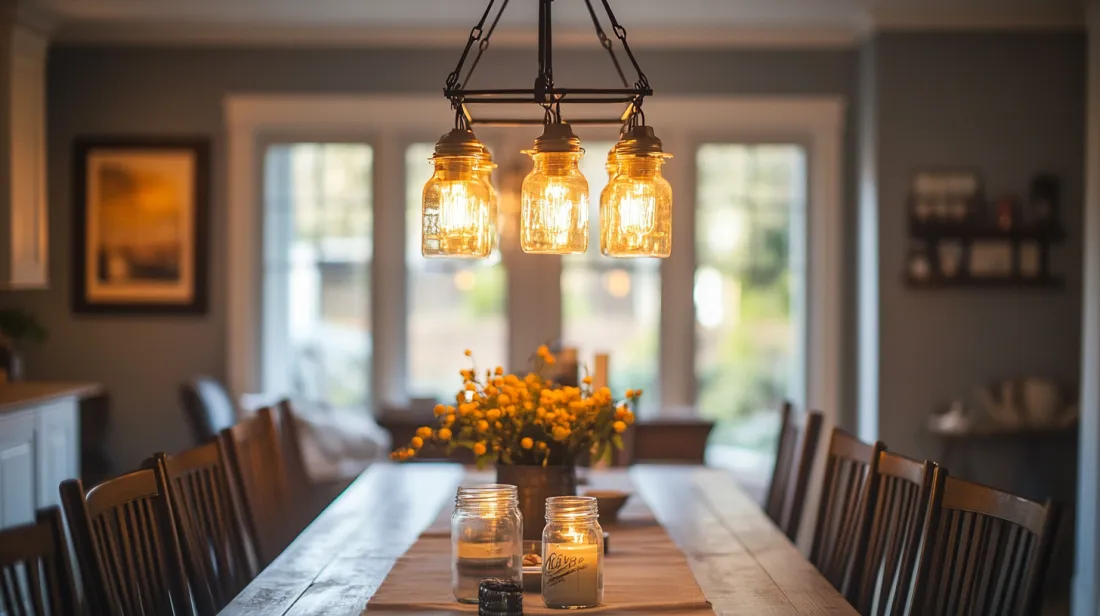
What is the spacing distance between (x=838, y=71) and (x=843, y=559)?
3.46 m

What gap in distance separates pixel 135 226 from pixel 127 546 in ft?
12.2

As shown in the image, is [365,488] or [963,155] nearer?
[365,488]

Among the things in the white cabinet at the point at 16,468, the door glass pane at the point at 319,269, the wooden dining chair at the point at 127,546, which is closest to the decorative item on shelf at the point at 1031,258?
the door glass pane at the point at 319,269

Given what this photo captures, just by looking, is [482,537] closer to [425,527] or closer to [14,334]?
[425,527]

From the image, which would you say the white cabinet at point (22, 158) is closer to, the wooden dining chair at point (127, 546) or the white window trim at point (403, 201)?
the white window trim at point (403, 201)

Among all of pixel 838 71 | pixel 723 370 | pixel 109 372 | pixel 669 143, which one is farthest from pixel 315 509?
pixel 838 71

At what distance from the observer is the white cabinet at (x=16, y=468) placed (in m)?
4.02

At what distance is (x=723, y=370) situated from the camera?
5.48 m

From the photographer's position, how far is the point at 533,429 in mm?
2293

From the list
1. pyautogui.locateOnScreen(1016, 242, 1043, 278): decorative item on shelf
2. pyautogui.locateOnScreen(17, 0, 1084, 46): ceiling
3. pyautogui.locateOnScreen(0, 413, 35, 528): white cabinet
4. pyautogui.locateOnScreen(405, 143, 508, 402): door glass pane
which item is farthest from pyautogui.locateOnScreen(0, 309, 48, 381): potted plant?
pyautogui.locateOnScreen(1016, 242, 1043, 278): decorative item on shelf

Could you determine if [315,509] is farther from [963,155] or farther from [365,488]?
[963,155]

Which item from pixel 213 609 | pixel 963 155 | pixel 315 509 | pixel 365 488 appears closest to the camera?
pixel 213 609

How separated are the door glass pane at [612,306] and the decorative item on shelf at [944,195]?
1311 millimetres

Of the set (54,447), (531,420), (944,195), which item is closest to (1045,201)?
(944,195)
